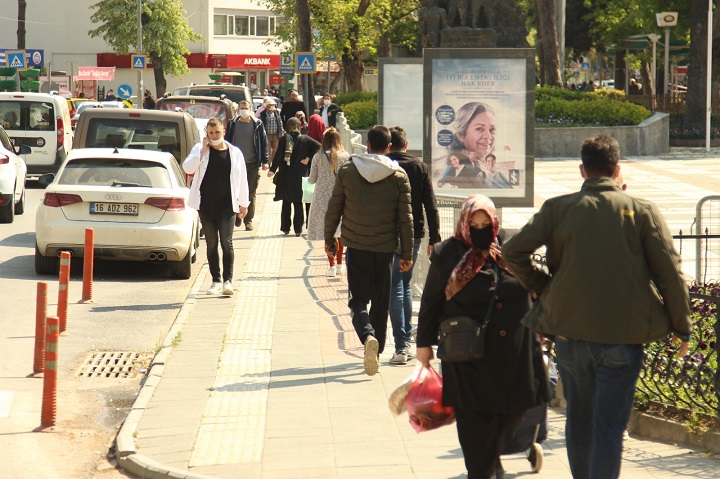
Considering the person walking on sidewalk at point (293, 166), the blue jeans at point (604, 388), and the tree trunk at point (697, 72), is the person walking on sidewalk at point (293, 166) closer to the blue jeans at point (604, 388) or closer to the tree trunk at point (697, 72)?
the blue jeans at point (604, 388)

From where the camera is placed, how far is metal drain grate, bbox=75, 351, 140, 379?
902 cm

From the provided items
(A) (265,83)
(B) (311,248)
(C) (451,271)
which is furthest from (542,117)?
(A) (265,83)

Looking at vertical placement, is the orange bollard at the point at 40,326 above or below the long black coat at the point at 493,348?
below

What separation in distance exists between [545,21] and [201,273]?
81.3ft

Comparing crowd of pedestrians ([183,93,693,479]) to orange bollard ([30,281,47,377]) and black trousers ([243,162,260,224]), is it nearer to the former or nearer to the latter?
orange bollard ([30,281,47,377])

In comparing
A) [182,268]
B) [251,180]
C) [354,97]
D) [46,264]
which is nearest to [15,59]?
[354,97]

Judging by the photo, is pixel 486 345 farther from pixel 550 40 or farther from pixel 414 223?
pixel 550 40

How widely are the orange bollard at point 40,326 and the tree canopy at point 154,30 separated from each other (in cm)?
6417

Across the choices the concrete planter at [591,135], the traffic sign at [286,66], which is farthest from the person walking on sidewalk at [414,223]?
the traffic sign at [286,66]

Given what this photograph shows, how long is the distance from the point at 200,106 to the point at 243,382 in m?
16.9

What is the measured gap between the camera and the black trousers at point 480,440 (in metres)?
5.35

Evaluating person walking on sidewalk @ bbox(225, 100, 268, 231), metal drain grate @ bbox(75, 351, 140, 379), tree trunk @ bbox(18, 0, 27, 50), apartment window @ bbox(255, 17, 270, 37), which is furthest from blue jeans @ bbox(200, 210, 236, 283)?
apartment window @ bbox(255, 17, 270, 37)

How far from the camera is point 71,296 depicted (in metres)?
12.4

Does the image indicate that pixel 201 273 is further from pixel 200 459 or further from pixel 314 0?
pixel 314 0
